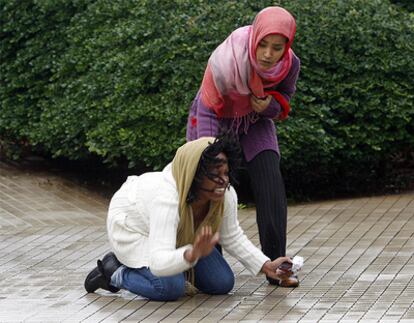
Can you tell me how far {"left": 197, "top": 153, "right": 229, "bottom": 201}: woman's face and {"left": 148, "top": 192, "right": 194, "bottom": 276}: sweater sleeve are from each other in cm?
17

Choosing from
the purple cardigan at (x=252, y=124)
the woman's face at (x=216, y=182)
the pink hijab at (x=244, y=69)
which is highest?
the pink hijab at (x=244, y=69)

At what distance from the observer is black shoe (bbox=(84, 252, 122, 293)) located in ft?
22.7

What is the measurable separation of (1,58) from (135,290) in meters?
5.38

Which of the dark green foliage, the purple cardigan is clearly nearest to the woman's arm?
the purple cardigan

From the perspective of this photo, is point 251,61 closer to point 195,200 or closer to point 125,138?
point 195,200

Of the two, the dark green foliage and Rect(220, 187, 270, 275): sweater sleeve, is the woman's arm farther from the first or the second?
the dark green foliage

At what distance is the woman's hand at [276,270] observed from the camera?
6.61 meters

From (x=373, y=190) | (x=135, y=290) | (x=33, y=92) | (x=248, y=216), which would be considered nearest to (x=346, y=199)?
(x=373, y=190)

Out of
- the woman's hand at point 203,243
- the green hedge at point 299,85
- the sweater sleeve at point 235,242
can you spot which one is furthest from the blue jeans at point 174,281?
the green hedge at point 299,85

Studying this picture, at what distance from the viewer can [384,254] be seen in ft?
26.2

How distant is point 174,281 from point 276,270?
1.89ft

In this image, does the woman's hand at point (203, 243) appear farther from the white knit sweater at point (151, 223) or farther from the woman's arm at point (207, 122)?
the woman's arm at point (207, 122)

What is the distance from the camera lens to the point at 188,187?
646 cm

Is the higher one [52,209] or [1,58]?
[1,58]
